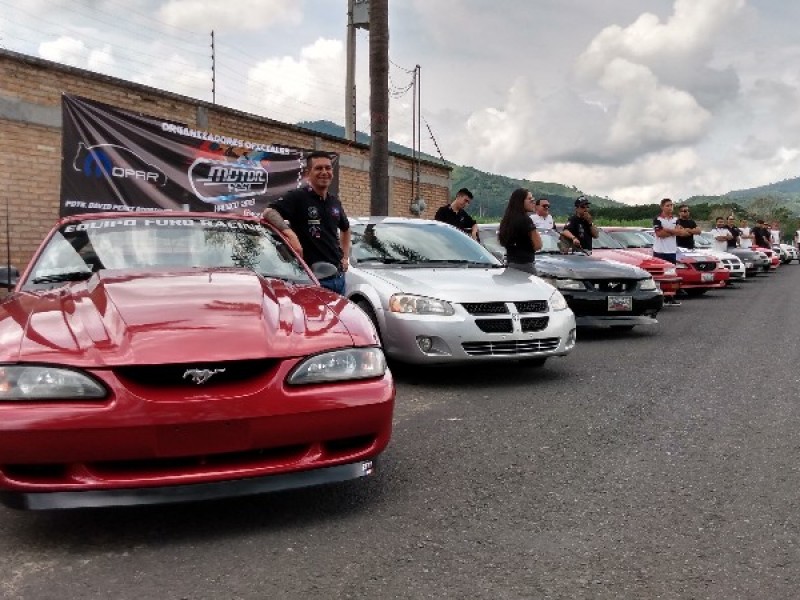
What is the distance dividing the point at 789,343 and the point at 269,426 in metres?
7.48

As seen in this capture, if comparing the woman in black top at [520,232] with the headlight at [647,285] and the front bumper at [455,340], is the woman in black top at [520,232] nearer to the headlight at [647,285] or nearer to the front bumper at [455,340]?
the headlight at [647,285]

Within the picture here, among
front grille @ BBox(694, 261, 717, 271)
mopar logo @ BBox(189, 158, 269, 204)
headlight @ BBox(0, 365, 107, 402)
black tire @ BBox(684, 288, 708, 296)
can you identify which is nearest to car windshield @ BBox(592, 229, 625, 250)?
front grille @ BBox(694, 261, 717, 271)

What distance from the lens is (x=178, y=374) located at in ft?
9.52

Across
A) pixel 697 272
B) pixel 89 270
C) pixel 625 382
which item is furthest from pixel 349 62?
pixel 89 270

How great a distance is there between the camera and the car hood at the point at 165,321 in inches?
115

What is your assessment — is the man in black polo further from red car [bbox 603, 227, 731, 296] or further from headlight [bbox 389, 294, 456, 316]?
red car [bbox 603, 227, 731, 296]

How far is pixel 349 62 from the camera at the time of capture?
70.2 feet

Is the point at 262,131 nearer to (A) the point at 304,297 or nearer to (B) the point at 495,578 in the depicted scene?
(A) the point at 304,297

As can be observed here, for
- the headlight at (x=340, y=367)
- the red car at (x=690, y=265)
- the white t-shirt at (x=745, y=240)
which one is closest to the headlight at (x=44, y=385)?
the headlight at (x=340, y=367)

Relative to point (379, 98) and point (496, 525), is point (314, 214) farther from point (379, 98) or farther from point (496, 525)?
point (379, 98)

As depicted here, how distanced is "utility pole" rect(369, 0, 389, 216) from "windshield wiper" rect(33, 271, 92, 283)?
755cm

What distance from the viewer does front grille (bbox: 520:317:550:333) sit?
20.2 feet

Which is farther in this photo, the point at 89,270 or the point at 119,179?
the point at 119,179

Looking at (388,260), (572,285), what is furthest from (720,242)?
(388,260)
